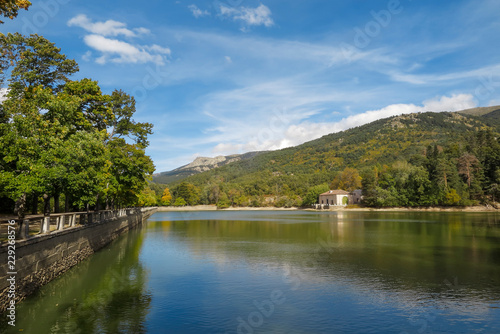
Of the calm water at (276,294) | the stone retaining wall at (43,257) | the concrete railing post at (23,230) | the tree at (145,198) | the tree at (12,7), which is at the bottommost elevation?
the calm water at (276,294)

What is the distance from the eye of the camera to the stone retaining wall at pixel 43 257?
43.4ft

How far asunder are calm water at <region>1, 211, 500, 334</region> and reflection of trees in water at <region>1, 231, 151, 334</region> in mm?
39

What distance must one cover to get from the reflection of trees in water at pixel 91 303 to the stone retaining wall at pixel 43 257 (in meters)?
0.55

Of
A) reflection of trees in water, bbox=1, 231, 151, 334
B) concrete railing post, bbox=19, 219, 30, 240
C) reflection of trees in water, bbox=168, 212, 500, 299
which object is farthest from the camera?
reflection of trees in water, bbox=168, 212, 500, 299

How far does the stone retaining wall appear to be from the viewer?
1324cm

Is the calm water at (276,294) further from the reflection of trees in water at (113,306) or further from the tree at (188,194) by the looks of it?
the tree at (188,194)

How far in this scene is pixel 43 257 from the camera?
1700 cm

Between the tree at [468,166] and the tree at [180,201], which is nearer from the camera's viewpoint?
the tree at [468,166]

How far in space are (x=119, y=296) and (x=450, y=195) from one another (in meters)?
107

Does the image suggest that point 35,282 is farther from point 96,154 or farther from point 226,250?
point 226,250

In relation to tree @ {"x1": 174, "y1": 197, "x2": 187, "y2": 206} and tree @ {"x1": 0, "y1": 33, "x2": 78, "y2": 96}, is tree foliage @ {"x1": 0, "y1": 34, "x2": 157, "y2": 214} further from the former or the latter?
tree @ {"x1": 174, "y1": 197, "x2": 187, "y2": 206}

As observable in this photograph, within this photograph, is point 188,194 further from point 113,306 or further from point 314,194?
point 113,306

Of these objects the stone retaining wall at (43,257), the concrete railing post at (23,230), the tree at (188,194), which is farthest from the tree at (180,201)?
the concrete railing post at (23,230)

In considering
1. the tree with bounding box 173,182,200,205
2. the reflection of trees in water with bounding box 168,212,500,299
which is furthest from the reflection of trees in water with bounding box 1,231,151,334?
the tree with bounding box 173,182,200,205
